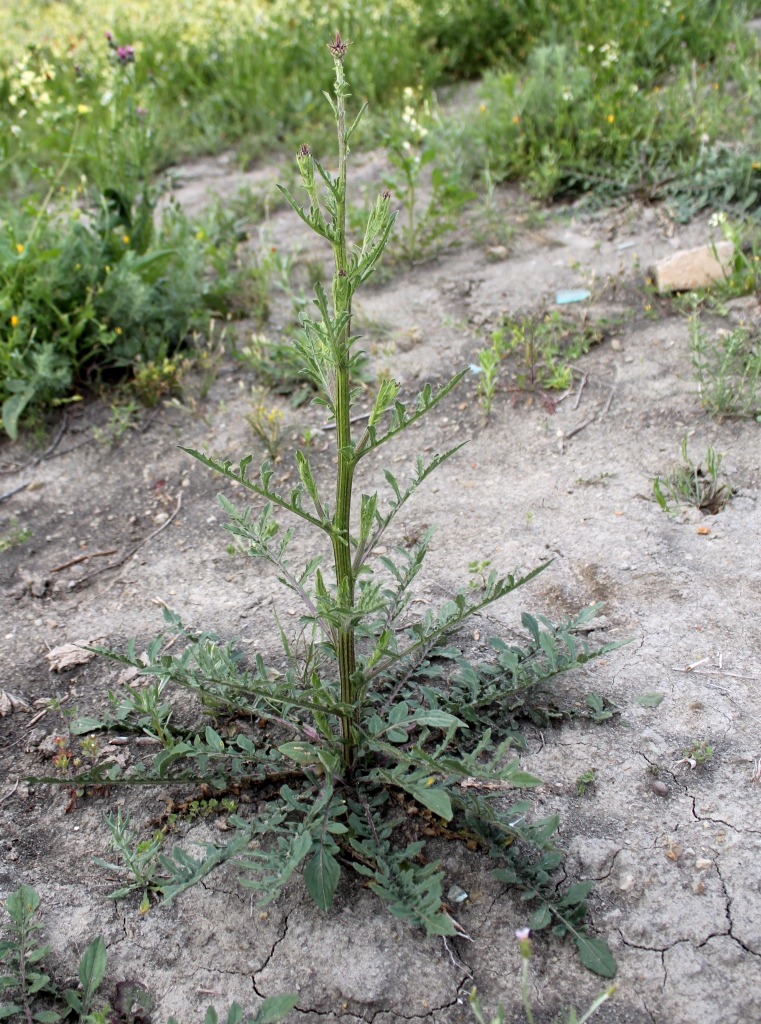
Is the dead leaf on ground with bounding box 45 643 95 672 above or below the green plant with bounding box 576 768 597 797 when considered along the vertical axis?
above

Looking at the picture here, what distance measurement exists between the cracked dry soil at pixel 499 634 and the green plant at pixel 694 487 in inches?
1.9

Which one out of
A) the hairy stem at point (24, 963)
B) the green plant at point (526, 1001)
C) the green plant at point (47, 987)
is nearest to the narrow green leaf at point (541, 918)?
the green plant at point (526, 1001)

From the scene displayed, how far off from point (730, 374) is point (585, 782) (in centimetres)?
187

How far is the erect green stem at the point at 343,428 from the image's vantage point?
1.41 metres

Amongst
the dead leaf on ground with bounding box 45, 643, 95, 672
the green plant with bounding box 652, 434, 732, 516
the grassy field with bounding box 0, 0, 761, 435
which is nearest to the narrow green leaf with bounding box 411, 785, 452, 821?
the dead leaf on ground with bounding box 45, 643, 95, 672

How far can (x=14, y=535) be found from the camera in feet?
9.49

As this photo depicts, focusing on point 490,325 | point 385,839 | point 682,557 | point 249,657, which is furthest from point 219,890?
point 490,325

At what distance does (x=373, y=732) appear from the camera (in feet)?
5.53

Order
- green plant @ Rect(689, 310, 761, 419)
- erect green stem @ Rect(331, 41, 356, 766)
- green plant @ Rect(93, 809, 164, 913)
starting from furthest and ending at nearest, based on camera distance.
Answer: green plant @ Rect(689, 310, 761, 419) → green plant @ Rect(93, 809, 164, 913) → erect green stem @ Rect(331, 41, 356, 766)

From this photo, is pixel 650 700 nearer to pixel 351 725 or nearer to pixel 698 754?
pixel 698 754

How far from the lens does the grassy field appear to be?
346 cm

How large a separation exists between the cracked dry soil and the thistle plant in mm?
88

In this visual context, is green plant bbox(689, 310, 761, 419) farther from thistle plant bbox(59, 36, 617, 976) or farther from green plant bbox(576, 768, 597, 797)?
green plant bbox(576, 768, 597, 797)

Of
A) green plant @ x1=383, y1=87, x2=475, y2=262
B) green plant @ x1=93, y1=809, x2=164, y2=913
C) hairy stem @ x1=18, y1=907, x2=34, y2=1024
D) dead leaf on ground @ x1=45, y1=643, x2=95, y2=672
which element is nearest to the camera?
hairy stem @ x1=18, y1=907, x2=34, y2=1024
